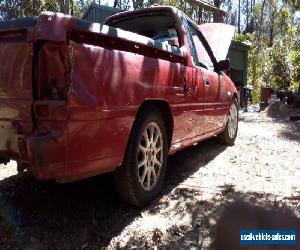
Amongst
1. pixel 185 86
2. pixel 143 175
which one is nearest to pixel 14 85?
pixel 143 175

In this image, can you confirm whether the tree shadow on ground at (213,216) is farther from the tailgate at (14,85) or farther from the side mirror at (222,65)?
the side mirror at (222,65)

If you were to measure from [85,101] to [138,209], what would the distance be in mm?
1320

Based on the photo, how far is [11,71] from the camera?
3111 millimetres

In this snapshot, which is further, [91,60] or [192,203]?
[192,203]

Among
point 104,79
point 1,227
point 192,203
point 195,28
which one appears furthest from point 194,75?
point 1,227

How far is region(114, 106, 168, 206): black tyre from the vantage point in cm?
352

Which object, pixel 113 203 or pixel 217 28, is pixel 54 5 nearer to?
pixel 217 28

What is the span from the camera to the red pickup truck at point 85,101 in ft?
9.38

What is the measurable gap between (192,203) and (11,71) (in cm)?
202

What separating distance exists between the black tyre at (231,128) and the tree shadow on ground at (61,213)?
2.05 m

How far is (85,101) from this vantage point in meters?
2.93

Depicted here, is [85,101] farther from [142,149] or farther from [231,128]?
[231,128]

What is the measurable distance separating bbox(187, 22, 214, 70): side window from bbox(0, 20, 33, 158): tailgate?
2.47 meters

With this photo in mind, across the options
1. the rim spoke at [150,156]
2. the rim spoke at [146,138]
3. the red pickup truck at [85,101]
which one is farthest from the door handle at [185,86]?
the rim spoke at [146,138]
